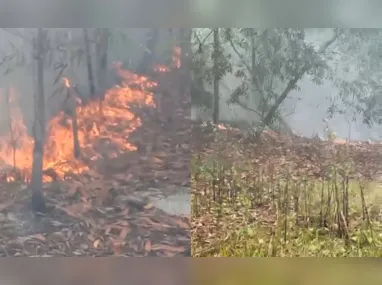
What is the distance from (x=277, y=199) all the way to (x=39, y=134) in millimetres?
1068

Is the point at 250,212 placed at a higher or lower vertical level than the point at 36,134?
lower

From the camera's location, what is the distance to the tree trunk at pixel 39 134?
3207 millimetres

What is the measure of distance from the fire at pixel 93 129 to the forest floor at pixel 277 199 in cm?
29

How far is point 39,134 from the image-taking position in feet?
10.6

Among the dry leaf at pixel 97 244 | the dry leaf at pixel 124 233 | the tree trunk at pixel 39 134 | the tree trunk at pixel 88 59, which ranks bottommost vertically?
the dry leaf at pixel 97 244

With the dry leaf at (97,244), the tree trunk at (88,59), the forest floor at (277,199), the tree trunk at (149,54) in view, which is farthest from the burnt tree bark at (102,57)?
the dry leaf at (97,244)

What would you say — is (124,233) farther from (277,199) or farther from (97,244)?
(277,199)

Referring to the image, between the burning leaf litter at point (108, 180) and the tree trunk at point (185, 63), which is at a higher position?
the tree trunk at point (185, 63)

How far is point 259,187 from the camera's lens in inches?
127

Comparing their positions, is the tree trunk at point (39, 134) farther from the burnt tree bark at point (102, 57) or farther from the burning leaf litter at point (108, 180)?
the burnt tree bark at point (102, 57)
